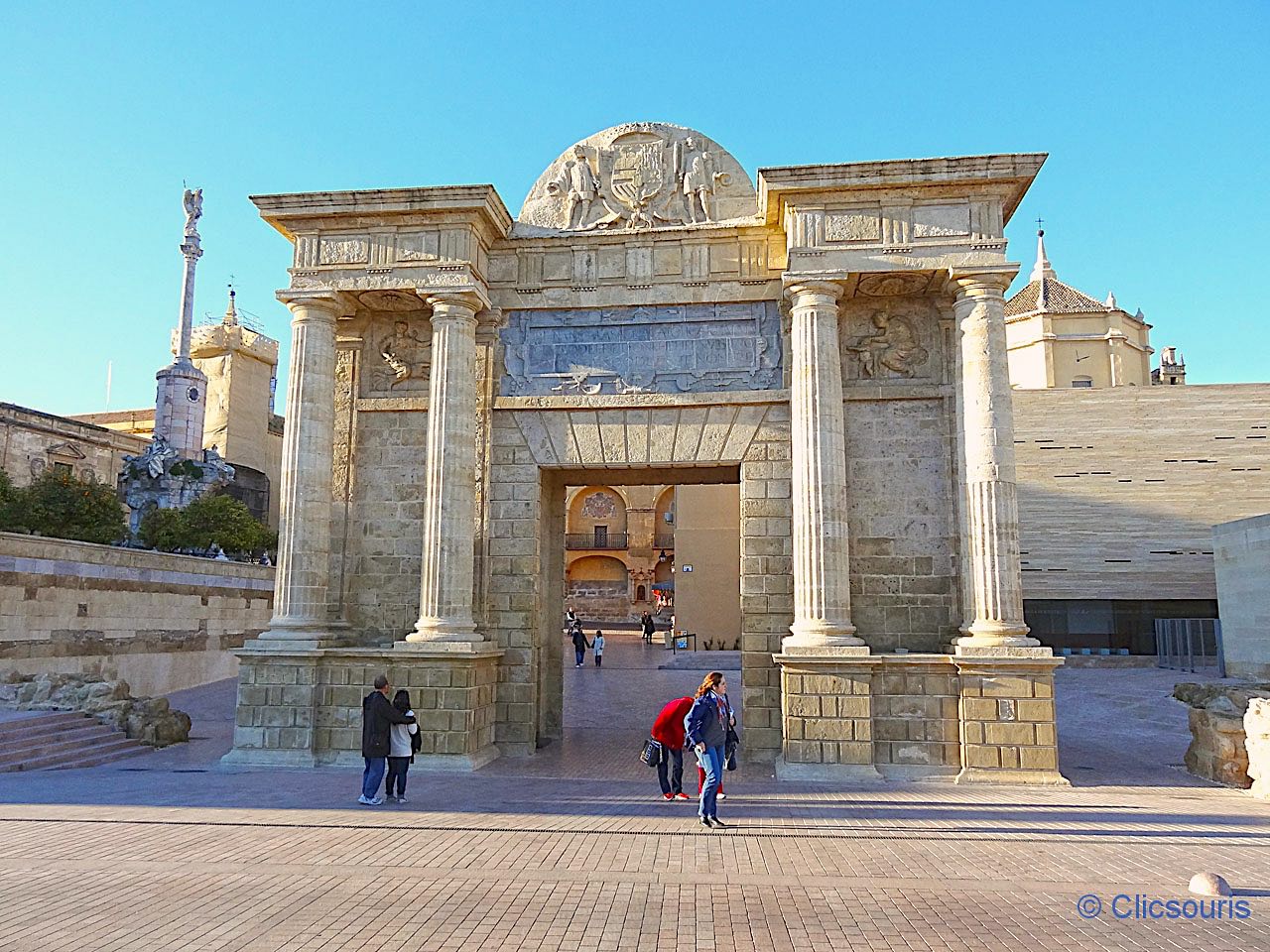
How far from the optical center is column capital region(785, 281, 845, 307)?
12.7 meters

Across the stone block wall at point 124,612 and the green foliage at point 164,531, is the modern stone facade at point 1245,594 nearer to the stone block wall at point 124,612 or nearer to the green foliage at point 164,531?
the stone block wall at point 124,612

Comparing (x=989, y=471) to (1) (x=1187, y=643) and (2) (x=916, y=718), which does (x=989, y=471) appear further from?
(1) (x=1187, y=643)

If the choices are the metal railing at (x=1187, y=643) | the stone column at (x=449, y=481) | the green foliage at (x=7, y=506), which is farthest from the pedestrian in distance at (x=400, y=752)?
the metal railing at (x=1187, y=643)

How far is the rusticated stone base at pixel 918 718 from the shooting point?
448 inches

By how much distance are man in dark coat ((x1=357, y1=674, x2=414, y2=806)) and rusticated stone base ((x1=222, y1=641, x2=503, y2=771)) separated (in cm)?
224

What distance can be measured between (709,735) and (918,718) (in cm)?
404

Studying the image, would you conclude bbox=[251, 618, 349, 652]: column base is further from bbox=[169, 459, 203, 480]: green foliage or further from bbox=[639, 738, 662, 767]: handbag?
bbox=[169, 459, 203, 480]: green foliage

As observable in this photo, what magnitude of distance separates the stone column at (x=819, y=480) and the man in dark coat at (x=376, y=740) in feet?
16.5

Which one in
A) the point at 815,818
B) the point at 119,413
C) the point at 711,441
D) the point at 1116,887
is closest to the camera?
the point at 1116,887

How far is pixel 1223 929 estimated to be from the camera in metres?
5.87

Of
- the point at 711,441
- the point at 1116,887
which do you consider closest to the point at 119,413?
the point at 711,441

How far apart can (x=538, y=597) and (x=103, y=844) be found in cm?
697

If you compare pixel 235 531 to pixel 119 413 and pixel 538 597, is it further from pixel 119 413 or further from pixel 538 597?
pixel 119 413

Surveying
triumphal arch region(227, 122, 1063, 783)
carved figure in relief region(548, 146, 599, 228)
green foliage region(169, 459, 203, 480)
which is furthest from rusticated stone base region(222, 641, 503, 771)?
green foliage region(169, 459, 203, 480)
